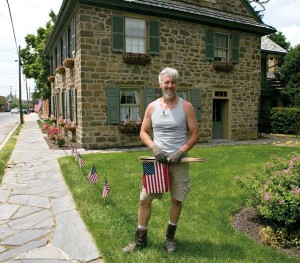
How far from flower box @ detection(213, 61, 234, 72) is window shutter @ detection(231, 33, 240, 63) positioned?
0.42 meters

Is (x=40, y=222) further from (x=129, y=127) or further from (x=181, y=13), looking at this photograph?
(x=181, y=13)

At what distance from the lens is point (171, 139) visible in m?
3.33

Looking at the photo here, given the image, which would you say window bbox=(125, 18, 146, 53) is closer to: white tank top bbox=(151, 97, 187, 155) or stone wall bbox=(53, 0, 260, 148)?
stone wall bbox=(53, 0, 260, 148)

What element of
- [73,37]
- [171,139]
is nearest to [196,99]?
[73,37]

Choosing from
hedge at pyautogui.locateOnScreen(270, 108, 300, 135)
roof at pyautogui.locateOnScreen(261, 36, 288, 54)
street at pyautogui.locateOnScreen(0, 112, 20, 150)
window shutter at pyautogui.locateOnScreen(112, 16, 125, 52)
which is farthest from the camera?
roof at pyautogui.locateOnScreen(261, 36, 288, 54)

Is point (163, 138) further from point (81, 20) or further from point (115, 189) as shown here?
point (81, 20)

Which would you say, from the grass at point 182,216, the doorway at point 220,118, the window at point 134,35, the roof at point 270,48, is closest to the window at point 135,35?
the window at point 134,35

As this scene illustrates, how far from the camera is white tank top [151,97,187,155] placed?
3293mm

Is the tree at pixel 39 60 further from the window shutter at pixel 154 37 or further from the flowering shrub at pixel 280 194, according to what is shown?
the flowering shrub at pixel 280 194

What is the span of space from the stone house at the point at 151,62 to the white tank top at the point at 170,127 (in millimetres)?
8096

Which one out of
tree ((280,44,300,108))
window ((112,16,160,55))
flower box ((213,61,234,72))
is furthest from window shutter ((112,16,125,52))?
tree ((280,44,300,108))

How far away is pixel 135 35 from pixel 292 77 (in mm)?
10854

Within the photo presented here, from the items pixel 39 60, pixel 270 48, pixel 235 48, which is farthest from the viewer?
pixel 39 60

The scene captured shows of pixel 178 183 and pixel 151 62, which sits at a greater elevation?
pixel 151 62
